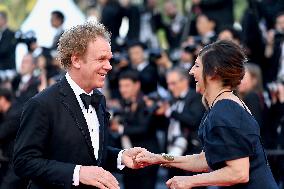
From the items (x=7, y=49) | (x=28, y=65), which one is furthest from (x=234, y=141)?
(x=7, y=49)

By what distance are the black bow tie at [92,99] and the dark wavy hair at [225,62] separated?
0.75 metres

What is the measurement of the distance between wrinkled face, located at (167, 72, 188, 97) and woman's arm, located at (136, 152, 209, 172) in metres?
3.79

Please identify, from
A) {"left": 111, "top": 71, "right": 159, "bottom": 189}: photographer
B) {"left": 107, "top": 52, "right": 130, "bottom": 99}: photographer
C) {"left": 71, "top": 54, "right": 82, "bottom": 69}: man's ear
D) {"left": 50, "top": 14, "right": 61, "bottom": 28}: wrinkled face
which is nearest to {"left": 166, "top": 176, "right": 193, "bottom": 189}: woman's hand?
{"left": 71, "top": 54, "right": 82, "bottom": 69}: man's ear

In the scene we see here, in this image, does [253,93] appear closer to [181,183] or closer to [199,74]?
[199,74]

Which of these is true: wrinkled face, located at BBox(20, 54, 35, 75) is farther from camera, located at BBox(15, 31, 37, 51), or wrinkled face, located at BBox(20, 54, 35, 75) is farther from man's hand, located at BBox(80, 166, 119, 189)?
man's hand, located at BBox(80, 166, 119, 189)

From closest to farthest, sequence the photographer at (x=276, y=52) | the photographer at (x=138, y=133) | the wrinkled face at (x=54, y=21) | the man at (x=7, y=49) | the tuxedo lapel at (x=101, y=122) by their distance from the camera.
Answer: the tuxedo lapel at (x=101, y=122), the photographer at (x=138, y=133), the photographer at (x=276, y=52), the wrinkled face at (x=54, y=21), the man at (x=7, y=49)

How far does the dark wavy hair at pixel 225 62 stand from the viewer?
4246 mm

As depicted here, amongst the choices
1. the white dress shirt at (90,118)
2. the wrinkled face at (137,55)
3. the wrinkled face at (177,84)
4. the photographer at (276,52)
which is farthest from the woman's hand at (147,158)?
the wrinkled face at (137,55)

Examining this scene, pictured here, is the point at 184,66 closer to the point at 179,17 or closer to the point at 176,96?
the point at 176,96

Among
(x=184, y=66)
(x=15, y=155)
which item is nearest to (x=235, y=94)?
(x=15, y=155)

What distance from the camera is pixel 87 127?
4.55m

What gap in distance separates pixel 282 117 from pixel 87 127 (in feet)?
13.8

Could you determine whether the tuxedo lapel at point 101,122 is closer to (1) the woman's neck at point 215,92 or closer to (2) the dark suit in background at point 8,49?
(1) the woman's neck at point 215,92

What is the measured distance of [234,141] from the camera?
4129mm
